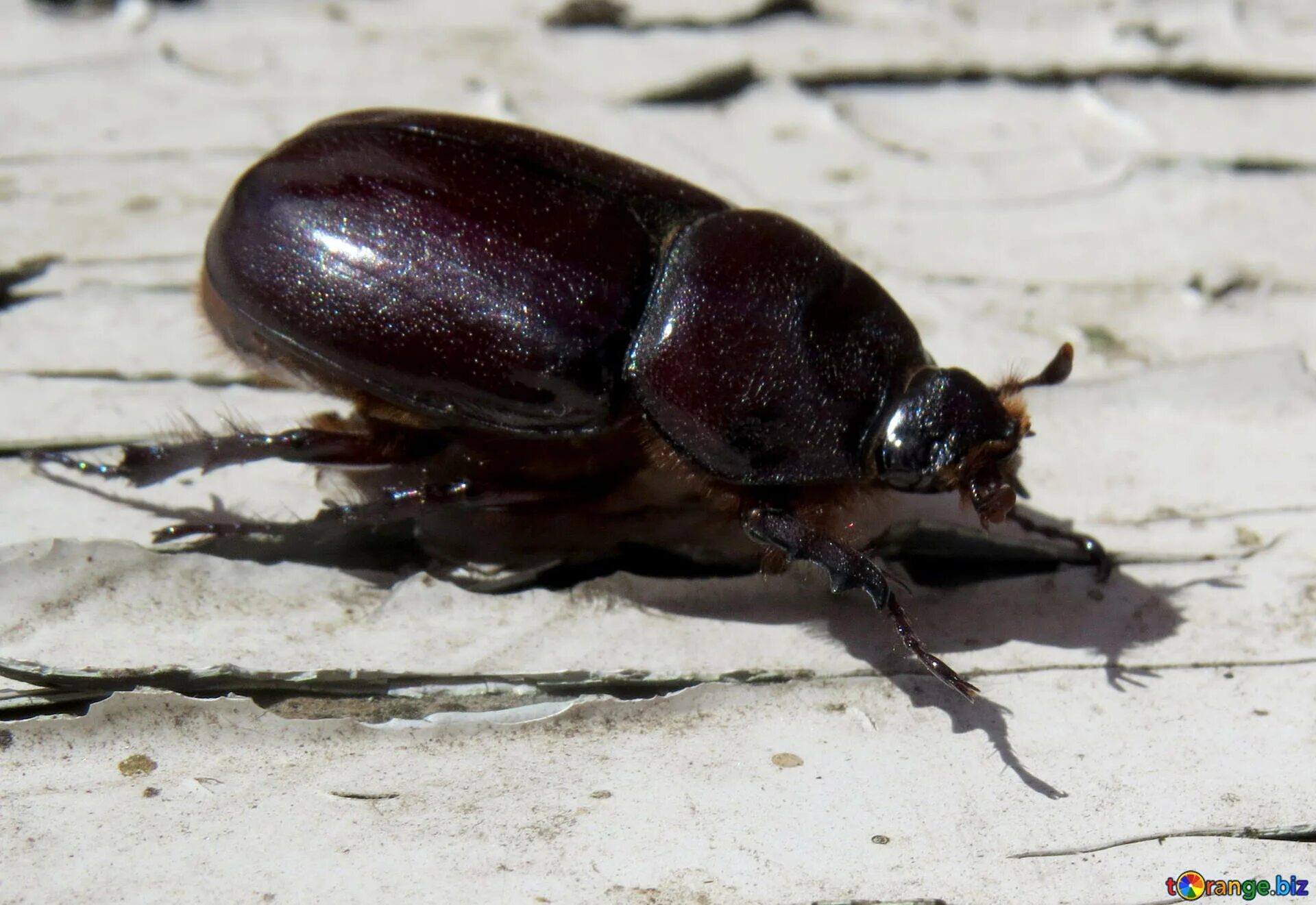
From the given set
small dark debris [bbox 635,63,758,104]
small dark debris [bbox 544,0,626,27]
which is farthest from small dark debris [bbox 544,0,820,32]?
Answer: small dark debris [bbox 635,63,758,104]

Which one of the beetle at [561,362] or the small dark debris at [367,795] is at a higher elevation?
the beetle at [561,362]

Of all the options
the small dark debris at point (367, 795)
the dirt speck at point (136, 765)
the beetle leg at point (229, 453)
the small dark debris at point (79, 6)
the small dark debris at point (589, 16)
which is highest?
the small dark debris at point (589, 16)

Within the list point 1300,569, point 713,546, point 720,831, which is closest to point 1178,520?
point 1300,569

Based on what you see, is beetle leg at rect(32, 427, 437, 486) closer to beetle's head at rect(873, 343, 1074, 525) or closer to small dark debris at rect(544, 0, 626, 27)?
beetle's head at rect(873, 343, 1074, 525)

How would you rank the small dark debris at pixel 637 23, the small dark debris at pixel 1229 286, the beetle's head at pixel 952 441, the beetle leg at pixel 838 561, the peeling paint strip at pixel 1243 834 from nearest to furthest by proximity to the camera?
the peeling paint strip at pixel 1243 834, the beetle leg at pixel 838 561, the beetle's head at pixel 952 441, the small dark debris at pixel 1229 286, the small dark debris at pixel 637 23

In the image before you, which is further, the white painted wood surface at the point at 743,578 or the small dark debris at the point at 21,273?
the small dark debris at the point at 21,273

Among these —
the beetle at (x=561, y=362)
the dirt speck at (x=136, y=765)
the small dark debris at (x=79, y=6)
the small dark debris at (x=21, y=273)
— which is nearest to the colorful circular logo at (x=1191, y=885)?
the beetle at (x=561, y=362)

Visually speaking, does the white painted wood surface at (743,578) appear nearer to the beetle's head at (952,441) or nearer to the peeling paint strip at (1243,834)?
the peeling paint strip at (1243,834)
